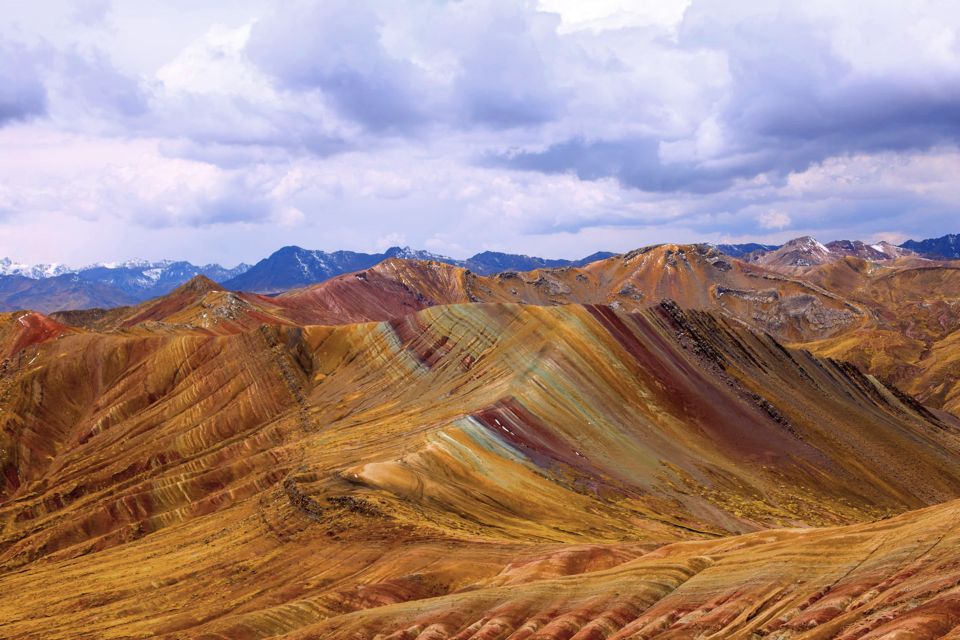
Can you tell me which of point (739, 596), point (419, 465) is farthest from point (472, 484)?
point (739, 596)

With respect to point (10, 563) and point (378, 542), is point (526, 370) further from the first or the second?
point (10, 563)

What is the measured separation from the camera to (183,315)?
559ft

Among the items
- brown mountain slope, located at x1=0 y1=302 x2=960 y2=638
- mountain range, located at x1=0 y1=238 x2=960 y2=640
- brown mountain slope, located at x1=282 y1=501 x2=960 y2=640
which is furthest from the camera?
brown mountain slope, located at x1=0 y1=302 x2=960 y2=638

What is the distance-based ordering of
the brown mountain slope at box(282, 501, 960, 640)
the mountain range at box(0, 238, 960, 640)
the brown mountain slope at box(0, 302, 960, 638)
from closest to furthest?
the brown mountain slope at box(282, 501, 960, 640)
the mountain range at box(0, 238, 960, 640)
the brown mountain slope at box(0, 302, 960, 638)

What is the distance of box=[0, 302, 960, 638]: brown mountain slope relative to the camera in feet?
126

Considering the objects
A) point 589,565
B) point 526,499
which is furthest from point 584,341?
point 589,565

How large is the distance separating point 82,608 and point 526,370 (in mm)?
47290

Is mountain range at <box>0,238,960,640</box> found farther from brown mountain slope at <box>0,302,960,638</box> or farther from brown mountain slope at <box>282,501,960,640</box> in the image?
brown mountain slope at <box>0,302,960,638</box>


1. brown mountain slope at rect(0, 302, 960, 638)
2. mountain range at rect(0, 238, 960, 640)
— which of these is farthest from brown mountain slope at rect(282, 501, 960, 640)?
brown mountain slope at rect(0, 302, 960, 638)

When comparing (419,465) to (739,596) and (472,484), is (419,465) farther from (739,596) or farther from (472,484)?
(739,596)

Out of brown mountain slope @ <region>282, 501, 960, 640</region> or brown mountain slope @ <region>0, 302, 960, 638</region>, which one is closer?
brown mountain slope @ <region>282, 501, 960, 640</region>

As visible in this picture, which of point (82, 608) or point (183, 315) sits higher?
point (183, 315)

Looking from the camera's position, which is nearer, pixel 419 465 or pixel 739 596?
pixel 739 596

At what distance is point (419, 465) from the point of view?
5666cm
